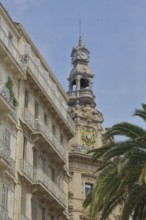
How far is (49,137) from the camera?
39.6 metres

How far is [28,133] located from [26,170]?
280 cm

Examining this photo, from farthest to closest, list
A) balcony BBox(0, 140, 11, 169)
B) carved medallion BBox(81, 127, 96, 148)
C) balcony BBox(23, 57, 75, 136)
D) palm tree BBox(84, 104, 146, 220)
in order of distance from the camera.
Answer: carved medallion BBox(81, 127, 96, 148) < balcony BBox(23, 57, 75, 136) < balcony BBox(0, 140, 11, 169) < palm tree BBox(84, 104, 146, 220)

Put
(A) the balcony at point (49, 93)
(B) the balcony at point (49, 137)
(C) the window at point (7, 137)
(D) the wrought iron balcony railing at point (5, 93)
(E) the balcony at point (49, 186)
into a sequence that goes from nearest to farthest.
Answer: (D) the wrought iron balcony railing at point (5, 93) < (C) the window at point (7, 137) < (E) the balcony at point (49, 186) < (B) the balcony at point (49, 137) < (A) the balcony at point (49, 93)

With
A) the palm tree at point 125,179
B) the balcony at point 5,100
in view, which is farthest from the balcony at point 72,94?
the palm tree at point 125,179

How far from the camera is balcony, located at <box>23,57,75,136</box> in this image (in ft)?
126

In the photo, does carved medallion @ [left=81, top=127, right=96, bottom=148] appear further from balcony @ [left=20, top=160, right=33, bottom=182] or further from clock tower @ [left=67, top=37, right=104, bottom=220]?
balcony @ [left=20, top=160, right=33, bottom=182]

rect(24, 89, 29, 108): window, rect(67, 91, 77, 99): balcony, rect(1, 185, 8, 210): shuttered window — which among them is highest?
rect(67, 91, 77, 99): balcony

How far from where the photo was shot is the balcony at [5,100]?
31837 mm

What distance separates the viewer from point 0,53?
111 feet

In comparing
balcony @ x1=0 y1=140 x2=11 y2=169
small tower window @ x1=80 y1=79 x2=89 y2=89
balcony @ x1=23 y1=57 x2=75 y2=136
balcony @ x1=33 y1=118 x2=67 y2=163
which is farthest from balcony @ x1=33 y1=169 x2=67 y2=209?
Result: small tower window @ x1=80 y1=79 x2=89 y2=89

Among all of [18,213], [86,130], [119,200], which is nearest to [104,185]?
[119,200]

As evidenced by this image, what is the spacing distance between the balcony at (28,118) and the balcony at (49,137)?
590mm

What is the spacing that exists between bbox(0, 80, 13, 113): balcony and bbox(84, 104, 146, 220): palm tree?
618cm

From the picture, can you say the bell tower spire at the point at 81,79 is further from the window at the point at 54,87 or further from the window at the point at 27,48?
the window at the point at 27,48
